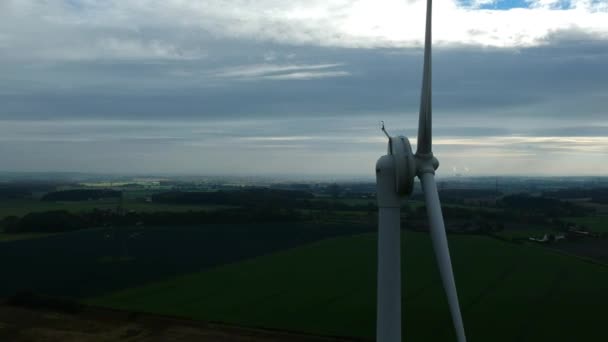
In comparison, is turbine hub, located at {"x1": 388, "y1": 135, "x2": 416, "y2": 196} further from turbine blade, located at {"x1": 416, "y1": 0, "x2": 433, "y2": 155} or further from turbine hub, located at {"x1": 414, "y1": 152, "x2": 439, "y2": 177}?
turbine blade, located at {"x1": 416, "y1": 0, "x2": 433, "y2": 155}

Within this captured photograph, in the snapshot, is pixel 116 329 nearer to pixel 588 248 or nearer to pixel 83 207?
pixel 588 248

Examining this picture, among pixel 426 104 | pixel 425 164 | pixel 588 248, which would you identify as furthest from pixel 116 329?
pixel 588 248

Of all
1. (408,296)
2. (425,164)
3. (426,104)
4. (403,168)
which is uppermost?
(426,104)

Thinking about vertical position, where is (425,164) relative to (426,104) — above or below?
below

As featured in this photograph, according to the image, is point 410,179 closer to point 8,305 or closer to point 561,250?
point 8,305

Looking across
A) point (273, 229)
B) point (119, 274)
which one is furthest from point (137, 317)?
point (273, 229)

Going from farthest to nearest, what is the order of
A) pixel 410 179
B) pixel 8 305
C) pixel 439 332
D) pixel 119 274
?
pixel 119 274
pixel 8 305
pixel 439 332
pixel 410 179

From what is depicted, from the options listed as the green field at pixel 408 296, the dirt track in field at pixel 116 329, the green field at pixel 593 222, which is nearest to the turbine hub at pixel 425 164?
the green field at pixel 408 296
